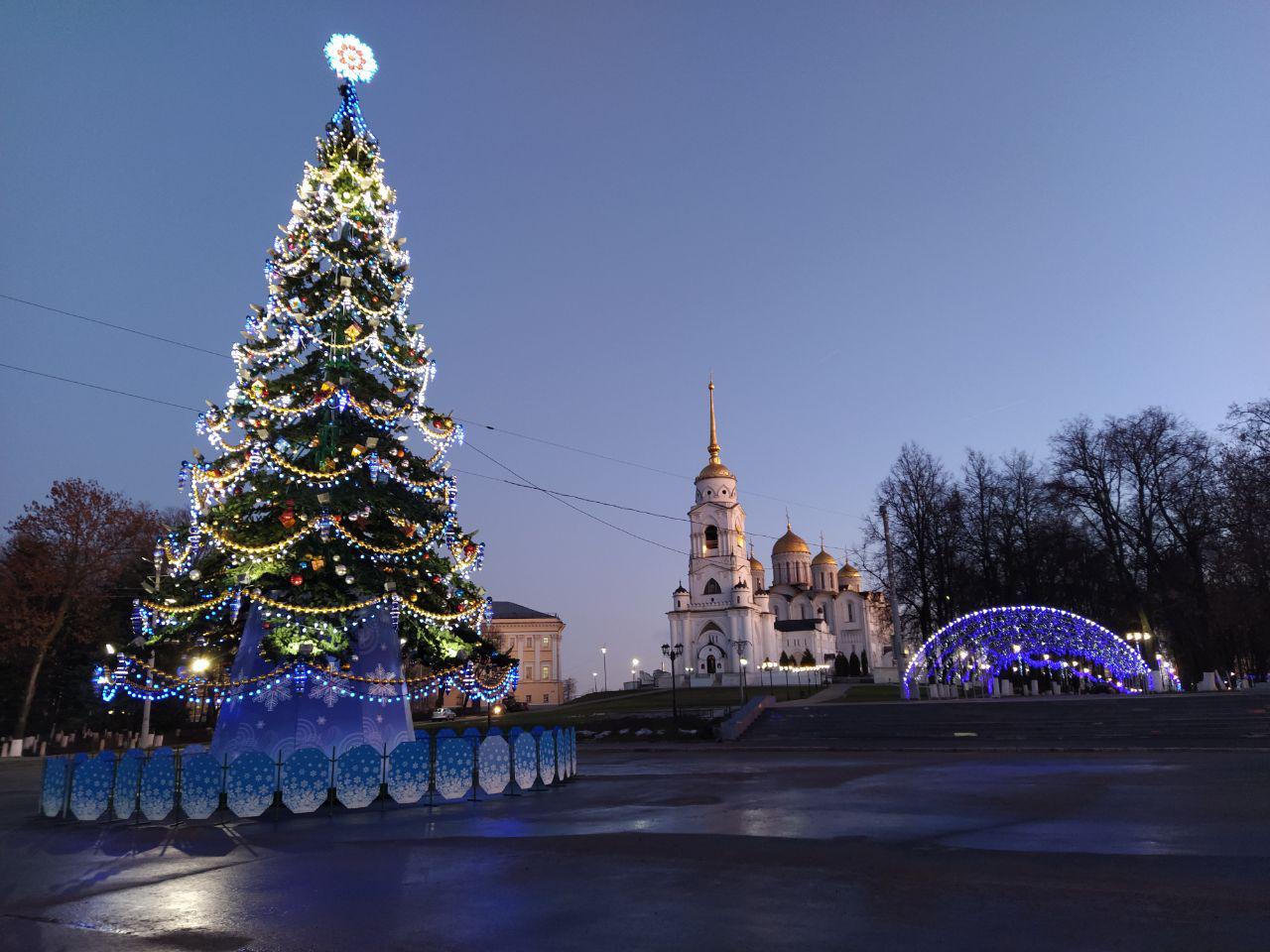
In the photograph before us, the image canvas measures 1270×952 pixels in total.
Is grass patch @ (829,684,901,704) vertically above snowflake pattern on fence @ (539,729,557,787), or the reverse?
snowflake pattern on fence @ (539,729,557,787)

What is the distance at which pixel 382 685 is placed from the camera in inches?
579

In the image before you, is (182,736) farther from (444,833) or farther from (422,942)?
(422,942)

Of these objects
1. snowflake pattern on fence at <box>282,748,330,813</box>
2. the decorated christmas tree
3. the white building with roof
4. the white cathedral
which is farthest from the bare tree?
the white building with roof

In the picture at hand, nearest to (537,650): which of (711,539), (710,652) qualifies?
(710,652)

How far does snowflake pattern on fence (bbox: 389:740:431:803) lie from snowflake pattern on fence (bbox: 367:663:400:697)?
5.97 ft

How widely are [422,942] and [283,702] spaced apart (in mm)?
9696

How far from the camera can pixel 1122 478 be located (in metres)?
43.1

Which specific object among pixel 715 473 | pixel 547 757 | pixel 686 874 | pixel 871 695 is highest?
pixel 715 473

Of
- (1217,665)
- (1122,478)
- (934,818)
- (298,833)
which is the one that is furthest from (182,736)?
(1217,665)

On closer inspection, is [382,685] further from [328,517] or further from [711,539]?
[711,539]

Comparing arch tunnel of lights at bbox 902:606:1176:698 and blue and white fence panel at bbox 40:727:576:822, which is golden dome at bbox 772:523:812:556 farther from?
blue and white fence panel at bbox 40:727:576:822

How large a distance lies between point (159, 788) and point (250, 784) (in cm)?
156

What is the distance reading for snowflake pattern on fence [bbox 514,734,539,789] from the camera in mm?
14422

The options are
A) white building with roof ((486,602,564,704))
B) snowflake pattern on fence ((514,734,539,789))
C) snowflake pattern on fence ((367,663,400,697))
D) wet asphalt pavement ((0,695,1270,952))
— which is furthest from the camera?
white building with roof ((486,602,564,704))
